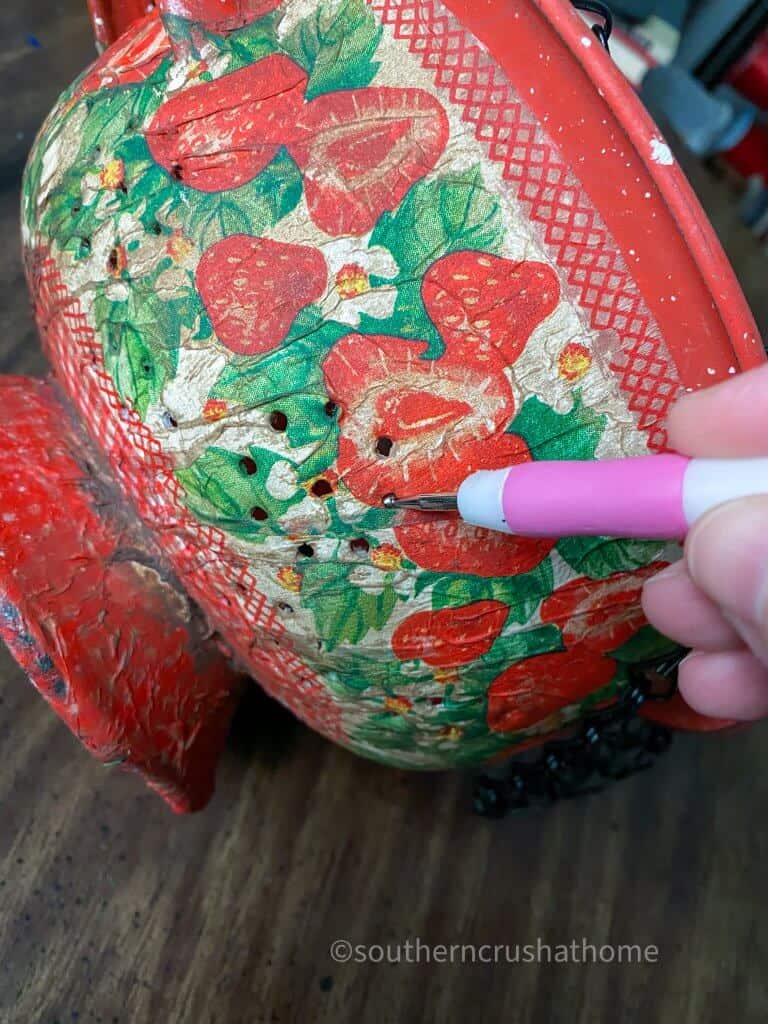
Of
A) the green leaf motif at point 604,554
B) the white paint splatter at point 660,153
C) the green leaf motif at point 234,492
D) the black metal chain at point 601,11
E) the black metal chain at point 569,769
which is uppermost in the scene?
the black metal chain at point 601,11

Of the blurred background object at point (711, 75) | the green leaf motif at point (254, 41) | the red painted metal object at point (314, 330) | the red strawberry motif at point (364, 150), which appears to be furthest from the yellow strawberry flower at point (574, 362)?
the blurred background object at point (711, 75)

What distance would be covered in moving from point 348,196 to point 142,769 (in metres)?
0.38

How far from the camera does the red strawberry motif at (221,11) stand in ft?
1.43

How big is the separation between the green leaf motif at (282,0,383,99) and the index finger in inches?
8.5

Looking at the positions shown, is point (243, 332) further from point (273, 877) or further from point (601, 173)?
point (273, 877)

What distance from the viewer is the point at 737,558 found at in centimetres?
30

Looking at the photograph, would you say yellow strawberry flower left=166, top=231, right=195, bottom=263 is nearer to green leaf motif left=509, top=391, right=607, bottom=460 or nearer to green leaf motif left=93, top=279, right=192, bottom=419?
green leaf motif left=93, top=279, right=192, bottom=419

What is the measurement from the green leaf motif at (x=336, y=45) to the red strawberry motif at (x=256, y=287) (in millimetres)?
79

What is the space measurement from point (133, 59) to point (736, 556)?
415 mm

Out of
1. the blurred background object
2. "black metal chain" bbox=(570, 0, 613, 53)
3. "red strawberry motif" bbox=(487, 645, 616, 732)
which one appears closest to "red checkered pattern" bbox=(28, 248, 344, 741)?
"red strawberry motif" bbox=(487, 645, 616, 732)

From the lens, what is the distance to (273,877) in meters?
0.69

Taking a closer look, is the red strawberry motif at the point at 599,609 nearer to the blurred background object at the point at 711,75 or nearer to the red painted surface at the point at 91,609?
the red painted surface at the point at 91,609

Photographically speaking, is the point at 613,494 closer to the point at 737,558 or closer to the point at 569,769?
the point at 737,558

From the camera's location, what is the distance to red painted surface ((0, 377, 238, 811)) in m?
0.52
